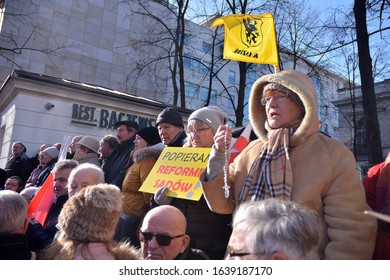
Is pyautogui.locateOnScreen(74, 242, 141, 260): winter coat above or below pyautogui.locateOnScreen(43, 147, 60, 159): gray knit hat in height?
below

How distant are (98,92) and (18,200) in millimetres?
8051

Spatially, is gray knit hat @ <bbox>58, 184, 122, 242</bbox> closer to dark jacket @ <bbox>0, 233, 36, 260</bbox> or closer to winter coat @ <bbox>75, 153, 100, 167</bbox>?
dark jacket @ <bbox>0, 233, 36, 260</bbox>

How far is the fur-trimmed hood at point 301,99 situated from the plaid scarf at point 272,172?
3.2 inches

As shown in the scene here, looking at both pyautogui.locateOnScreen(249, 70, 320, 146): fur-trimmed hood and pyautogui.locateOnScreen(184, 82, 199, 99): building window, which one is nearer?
pyautogui.locateOnScreen(249, 70, 320, 146): fur-trimmed hood

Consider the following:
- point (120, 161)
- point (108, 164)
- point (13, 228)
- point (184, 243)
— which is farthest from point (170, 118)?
point (13, 228)

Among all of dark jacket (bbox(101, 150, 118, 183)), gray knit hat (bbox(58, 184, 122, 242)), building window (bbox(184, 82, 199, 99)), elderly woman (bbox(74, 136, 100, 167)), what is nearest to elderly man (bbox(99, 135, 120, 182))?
dark jacket (bbox(101, 150, 118, 183))

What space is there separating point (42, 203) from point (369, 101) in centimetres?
618

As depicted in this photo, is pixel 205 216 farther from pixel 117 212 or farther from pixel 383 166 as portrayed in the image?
pixel 383 166

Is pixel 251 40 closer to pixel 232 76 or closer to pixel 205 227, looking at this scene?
pixel 205 227

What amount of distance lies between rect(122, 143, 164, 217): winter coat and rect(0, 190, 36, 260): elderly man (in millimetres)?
976

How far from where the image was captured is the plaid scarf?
1.90 m

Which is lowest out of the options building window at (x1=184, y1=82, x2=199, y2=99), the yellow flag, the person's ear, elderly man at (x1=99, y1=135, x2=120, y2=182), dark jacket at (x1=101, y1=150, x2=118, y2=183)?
the person's ear

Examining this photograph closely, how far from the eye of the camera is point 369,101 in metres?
6.79
